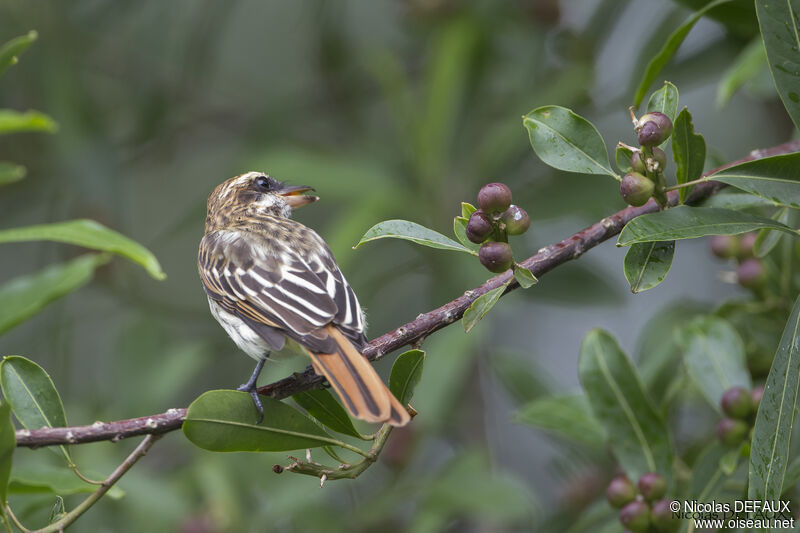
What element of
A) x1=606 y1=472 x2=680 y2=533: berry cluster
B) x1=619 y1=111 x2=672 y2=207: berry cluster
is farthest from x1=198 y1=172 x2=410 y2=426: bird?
x1=606 y1=472 x2=680 y2=533: berry cluster

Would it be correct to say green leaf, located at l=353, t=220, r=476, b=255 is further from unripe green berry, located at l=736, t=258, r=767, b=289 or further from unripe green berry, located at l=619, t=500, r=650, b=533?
unripe green berry, located at l=736, t=258, r=767, b=289

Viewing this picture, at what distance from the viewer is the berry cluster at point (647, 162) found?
1.85 m

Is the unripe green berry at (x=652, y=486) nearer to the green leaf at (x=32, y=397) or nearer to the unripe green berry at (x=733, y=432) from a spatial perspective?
the unripe green berry at (x=733, y=432)

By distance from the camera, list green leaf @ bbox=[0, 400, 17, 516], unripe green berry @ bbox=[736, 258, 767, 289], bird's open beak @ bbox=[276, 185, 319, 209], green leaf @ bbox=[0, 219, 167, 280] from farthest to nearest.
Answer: bird's open beak @ bbox=[276, 185, 319, 209] → unripe green berry @ bbox=[736, 258, 767, 289] → green leaf @ bbox=[0, 219, 167, 280] → green leaf @ bbox=[0, 400, 17, 516]

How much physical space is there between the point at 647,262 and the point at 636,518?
2.59 ft

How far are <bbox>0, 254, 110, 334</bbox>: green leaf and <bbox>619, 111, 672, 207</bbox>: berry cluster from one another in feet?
5.97

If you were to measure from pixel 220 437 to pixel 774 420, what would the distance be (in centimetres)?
122

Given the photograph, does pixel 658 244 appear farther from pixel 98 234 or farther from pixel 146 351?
pixel 146 351

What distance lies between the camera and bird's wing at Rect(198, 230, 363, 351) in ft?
7.61

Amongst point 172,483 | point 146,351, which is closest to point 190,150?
point 146,351

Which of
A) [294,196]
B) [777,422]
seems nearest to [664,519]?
[777,422]

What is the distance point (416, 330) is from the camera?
1.93 metres

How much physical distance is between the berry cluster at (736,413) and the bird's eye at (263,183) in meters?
2.08

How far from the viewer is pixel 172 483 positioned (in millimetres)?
4145
